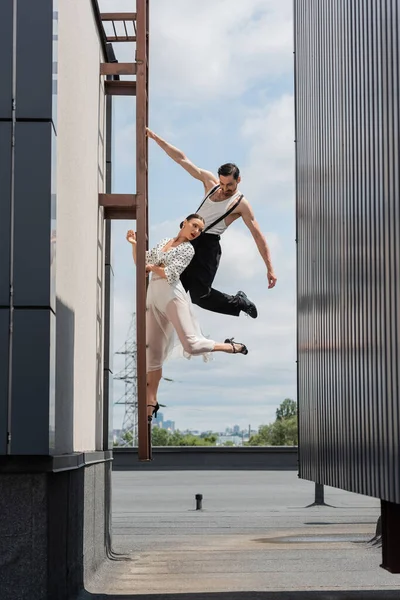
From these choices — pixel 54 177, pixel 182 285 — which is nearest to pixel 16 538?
pixel 54 177

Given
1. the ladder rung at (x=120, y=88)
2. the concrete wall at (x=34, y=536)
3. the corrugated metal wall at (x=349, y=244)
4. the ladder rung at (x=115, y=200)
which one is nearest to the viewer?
the concrete wall at (x=34, y=536)

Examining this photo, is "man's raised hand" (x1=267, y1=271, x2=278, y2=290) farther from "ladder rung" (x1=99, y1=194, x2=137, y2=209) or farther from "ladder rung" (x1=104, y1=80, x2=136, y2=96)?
"ladder rung" (x1=104, y1=80, x2=136, y2=96)

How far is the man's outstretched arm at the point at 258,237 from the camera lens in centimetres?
2047

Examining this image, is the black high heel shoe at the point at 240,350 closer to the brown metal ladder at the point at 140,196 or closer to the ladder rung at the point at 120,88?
the brown metal ladder at the point at 140,196

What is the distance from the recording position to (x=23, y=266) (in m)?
12.5

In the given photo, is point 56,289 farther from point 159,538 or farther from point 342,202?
point 159,538

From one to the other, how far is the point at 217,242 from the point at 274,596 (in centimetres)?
693

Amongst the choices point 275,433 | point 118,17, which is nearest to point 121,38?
point 118,17

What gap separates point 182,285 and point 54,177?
731cm

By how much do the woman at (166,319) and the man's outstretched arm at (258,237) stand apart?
4.78 feet

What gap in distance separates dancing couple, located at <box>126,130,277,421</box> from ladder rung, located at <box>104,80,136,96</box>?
1342mm

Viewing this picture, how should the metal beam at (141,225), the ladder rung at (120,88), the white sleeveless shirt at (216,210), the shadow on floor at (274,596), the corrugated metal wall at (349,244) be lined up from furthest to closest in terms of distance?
the ladder rung at (120,88), the white sleeveless shirt at (216,210), the metal beam at (141,225), the shadow on floor at (274,596), the corrugated metal wall at (349,244)

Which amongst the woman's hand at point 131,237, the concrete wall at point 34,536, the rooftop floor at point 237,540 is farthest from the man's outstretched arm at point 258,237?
the concrete wall at point 34,536

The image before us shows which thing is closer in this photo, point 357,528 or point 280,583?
point 280,583
